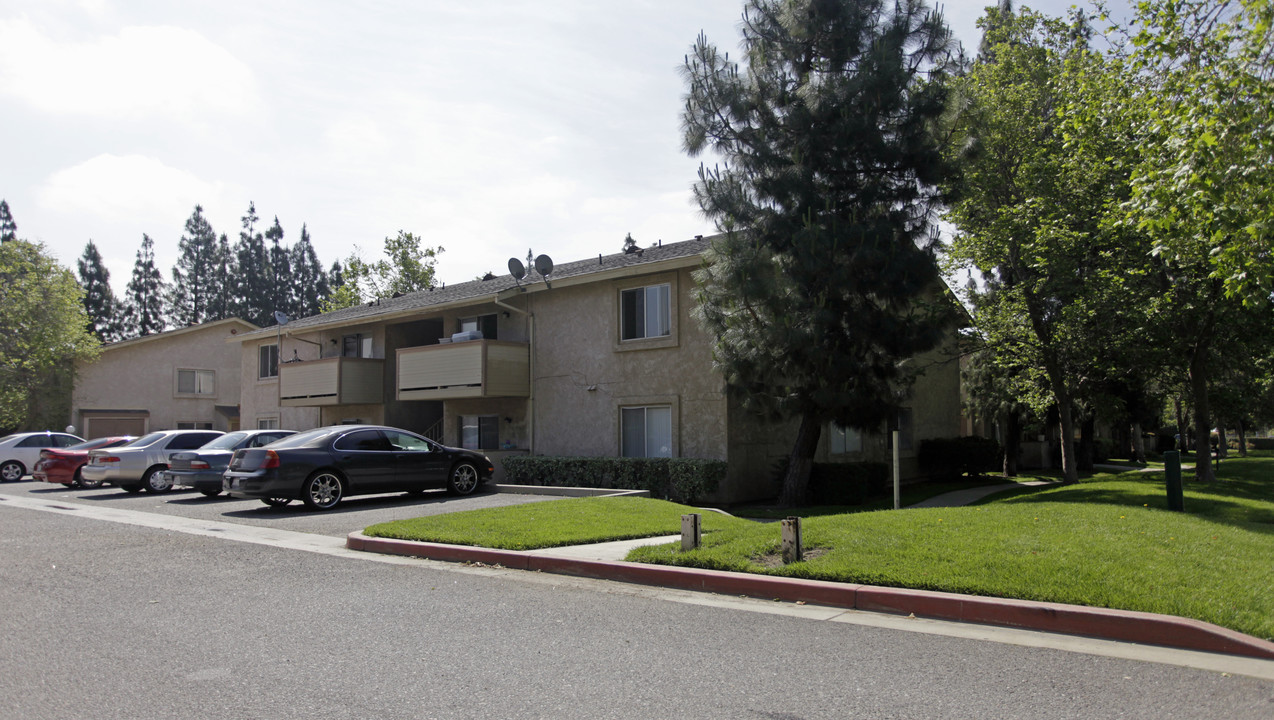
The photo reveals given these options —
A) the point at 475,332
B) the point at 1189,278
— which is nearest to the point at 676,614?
the point at 1189,278

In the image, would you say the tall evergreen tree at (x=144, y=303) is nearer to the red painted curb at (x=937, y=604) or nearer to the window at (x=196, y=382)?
the window at (x=196, y=382)

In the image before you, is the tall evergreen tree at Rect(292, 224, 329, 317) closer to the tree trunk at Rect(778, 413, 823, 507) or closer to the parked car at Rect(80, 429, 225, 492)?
the parked car at Rect(80, 429, 225, 492)

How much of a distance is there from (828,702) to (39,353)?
45.2 meters

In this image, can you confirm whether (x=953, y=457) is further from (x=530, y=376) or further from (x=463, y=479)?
(x=463, y=479)

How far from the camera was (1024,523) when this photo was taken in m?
10.0

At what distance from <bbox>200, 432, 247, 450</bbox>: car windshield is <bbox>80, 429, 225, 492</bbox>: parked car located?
238 mm

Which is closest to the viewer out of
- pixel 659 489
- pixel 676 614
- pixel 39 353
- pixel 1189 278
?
pixel 676 614

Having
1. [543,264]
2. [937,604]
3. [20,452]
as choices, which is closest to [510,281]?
[543,264]

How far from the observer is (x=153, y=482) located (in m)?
19.7

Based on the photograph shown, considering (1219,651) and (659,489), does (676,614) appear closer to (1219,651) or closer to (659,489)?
(1219,651)

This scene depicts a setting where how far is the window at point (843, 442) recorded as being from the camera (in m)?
21.5

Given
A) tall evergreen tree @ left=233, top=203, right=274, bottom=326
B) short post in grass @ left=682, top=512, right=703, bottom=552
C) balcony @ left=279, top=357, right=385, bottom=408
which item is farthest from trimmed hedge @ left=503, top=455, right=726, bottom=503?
tall evergreen tree @ left=233, top=203, right=274, bottom=326

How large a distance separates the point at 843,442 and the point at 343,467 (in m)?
12.7

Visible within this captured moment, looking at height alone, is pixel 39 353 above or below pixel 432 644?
above
